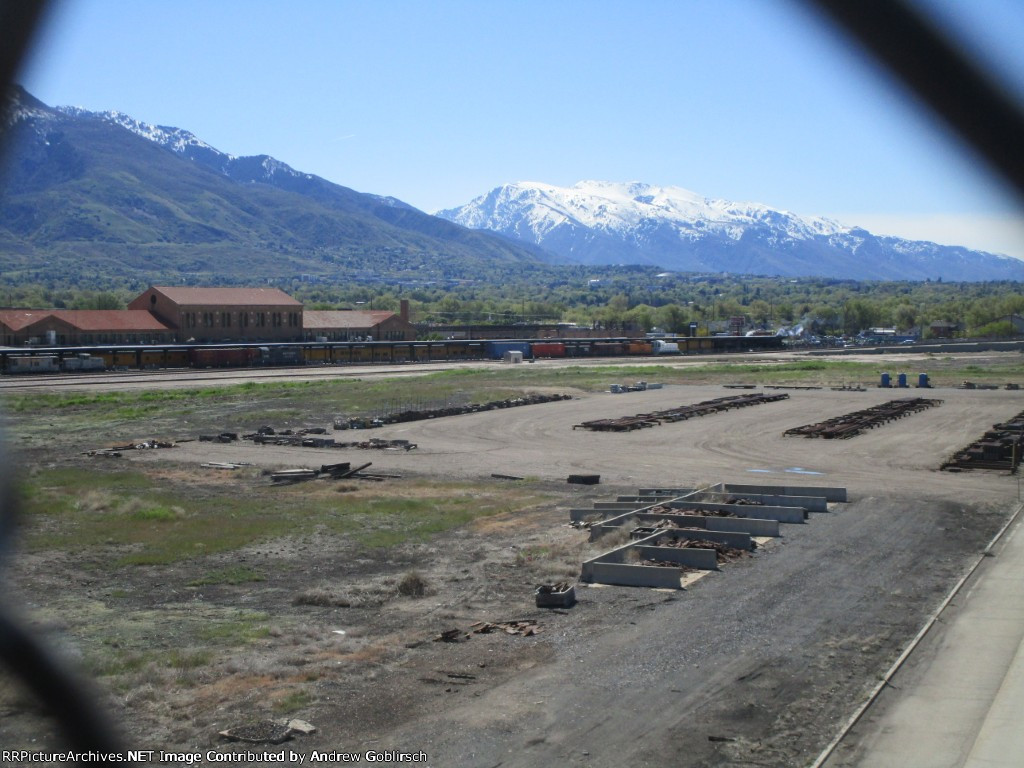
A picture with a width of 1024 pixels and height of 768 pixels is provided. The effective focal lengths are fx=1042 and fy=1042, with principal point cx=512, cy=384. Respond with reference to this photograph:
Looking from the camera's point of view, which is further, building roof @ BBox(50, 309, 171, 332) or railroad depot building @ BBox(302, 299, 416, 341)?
railroad depot building @ BBox(302, 299, 416, 341)

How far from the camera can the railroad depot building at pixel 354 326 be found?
4805 inches

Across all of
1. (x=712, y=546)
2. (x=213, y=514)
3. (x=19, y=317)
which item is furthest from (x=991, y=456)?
(x=19, y=317)

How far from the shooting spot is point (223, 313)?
11044 centimetres

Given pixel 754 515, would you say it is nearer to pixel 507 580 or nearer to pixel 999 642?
pixel 507 580

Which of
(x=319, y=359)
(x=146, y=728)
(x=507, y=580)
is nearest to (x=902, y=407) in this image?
(x=507, y=580)

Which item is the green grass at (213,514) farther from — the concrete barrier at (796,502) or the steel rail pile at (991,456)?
the steel rail pile at (991,456)

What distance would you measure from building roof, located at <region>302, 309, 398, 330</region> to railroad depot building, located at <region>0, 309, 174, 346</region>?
19.2 m

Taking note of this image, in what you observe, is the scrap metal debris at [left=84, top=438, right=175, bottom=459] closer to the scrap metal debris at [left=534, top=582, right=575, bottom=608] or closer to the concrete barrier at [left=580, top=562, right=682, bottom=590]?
the concrete barrier at [left=580, top=562, right=682, bottom=590]

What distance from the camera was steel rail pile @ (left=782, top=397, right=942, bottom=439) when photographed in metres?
46.4

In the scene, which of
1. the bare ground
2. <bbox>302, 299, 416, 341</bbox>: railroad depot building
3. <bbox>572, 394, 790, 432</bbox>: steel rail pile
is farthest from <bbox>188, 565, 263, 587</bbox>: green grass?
<bbox>302, 299, 416, 341</bbox>: railroad depot building

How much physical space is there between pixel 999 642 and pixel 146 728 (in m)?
10.6

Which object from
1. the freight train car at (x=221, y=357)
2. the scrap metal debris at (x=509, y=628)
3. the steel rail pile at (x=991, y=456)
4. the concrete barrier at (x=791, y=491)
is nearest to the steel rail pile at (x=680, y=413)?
the steel rail pile at (x=991, y=456)

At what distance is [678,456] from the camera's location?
131ft

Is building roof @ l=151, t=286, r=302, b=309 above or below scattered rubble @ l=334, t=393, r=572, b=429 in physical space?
above
